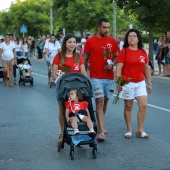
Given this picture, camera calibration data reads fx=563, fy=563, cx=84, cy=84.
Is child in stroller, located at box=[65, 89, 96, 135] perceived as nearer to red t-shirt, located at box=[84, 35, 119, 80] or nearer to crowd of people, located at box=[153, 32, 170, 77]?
red t-shirt, located at box=[84, 35, 119, 80]

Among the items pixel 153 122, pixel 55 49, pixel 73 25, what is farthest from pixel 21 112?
pixel 73 25

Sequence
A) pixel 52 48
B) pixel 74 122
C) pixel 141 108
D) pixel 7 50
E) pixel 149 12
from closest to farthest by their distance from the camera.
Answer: pixel 74 122, pixel 141 108, pixel 52 48, pixel 7 50, pixel 149 12

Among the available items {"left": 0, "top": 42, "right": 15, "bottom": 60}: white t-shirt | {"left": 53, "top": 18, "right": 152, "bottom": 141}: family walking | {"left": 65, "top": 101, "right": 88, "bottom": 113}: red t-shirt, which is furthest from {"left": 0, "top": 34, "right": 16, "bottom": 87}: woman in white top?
{"left": 65, "top": 101, "right": 88, "bottom": 113}: red t-shirt

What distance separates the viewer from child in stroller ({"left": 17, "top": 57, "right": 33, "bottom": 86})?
2017 centimetres

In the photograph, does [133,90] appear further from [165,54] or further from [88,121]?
[165,54]

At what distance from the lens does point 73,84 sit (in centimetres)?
858

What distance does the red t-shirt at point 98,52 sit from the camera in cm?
941

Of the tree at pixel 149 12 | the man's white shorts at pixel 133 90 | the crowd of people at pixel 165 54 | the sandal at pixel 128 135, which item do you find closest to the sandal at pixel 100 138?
the sandal at pixel 128 135

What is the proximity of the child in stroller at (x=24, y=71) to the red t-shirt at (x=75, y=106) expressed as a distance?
38.4ft

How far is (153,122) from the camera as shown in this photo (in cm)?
1123

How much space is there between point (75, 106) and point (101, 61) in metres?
1.31

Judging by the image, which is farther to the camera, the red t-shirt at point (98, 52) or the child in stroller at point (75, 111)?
the red t-shirt at point (98, 52)

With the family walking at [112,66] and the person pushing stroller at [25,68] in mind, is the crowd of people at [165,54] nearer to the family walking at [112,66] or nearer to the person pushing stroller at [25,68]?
the person pushing stroller at [25,68]

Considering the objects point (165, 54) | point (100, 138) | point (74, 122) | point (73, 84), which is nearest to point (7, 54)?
point (165, 54)
